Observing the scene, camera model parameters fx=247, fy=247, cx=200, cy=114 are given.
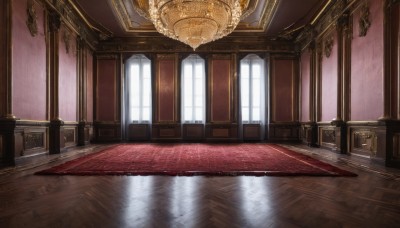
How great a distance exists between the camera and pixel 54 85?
227 inches

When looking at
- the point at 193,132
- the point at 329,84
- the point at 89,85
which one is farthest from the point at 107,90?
the point at 329,84

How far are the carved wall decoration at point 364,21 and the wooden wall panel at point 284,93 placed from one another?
12.4ft

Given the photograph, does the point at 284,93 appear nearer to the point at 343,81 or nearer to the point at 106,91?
the point at 343,81

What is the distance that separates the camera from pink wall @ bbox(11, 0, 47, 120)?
171 inches

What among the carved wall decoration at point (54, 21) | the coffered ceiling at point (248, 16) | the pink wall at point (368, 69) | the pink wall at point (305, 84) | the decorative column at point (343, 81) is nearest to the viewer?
the pink wall at point (368, 69)

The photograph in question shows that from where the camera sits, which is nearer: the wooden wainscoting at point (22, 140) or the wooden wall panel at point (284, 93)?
the wooden wainscoting at point (22, 140)

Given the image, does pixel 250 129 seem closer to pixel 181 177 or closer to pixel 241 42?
pixel 241 42

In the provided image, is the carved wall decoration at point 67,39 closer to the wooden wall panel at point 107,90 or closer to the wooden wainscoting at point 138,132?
the wooden wall panel at point 107,90

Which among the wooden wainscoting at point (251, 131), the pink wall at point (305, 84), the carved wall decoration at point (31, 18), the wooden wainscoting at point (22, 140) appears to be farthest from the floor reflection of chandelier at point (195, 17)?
the wooden wainscoting at point (251, 131)

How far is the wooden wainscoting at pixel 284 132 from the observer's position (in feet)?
28.6

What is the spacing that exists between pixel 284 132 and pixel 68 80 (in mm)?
7026

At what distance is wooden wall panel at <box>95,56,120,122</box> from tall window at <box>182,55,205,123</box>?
7.94 feet

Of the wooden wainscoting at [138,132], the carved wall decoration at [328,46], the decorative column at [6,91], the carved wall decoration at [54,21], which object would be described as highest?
the carved wall decoration at [54,21]

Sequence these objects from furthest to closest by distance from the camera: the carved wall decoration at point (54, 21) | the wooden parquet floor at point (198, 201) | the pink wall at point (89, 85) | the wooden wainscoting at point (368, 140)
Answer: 1. the pink wall at point (89, 85)
2. the carved wall decoration at point (54, 21)
3. the wooden wainscoting at point (368, 140)
4. the wooden parquet floor at point (198, 201)
